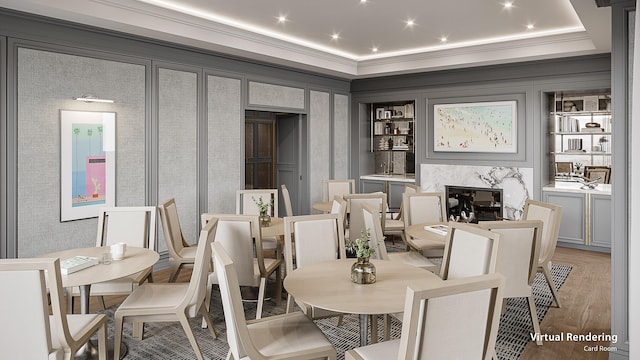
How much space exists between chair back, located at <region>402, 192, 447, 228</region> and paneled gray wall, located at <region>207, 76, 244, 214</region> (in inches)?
98.4

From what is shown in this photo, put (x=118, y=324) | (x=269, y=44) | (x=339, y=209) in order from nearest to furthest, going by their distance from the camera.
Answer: (x=118, y=324) → (x=339, y=209) → (x=269, y=44)

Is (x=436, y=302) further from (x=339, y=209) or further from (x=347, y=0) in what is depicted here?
(x=347, y=0)

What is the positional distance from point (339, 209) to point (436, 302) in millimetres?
2328

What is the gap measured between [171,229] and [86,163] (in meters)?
1.44

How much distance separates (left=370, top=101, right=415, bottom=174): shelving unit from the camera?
828 centimetres

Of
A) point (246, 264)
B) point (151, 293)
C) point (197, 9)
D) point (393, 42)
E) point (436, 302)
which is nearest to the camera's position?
point (436, 302)

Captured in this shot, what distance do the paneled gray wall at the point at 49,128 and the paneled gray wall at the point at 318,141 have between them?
334 centimetres

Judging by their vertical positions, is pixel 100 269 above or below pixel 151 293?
above

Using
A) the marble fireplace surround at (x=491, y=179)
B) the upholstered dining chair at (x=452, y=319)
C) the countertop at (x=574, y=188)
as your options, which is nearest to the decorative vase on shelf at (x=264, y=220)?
the upholstered dining chair at (x=452, y=319)

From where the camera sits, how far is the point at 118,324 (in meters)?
2.73

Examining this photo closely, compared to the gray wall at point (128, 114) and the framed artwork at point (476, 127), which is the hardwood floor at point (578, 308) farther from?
the framed artwork at point (476, 127)

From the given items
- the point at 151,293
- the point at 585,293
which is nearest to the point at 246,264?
the point at 151,293

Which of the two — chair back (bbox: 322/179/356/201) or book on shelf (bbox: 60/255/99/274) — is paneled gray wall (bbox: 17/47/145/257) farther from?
chair back (bbox: 322/179/356/201)

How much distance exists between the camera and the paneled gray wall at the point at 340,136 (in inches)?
316
